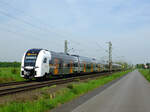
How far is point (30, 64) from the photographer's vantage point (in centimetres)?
2020

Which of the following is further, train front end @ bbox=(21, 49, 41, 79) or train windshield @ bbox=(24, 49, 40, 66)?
train windshield @ bbox=(24, 49, 40, 66)

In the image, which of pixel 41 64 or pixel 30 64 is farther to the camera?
pixel 30 64

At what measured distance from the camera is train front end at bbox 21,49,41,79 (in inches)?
783

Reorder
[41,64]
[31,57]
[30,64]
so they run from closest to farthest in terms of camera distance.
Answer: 1. [41,64]
2. [30,64]
3. [31,57]

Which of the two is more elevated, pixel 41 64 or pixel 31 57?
pixel 31 57

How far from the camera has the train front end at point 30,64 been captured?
19.9 m

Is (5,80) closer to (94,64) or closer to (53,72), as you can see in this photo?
(53,72)

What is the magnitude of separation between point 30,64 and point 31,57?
805 mm

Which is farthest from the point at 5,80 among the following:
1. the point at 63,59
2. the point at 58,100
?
the point at 58,100

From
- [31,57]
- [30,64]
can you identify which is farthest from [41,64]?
[31,57]

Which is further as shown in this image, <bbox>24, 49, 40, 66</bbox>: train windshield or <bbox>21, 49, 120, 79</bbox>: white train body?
<bbox>24, 49, 40, 66</bbox>: train windshield

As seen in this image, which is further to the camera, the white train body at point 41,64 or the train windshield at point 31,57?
the train windshield at point 31,57

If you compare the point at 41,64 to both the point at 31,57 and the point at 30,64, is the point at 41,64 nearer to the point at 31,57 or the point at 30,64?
the point at 30,64

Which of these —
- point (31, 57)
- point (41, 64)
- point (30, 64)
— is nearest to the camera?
point (41, 64)
